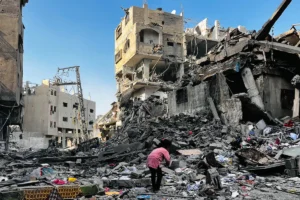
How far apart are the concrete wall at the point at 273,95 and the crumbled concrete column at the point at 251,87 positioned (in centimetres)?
50

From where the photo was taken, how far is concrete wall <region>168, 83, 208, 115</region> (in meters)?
18.0

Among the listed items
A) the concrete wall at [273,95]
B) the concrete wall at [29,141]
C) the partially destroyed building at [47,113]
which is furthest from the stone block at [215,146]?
the partially destroyed building at [47,113]

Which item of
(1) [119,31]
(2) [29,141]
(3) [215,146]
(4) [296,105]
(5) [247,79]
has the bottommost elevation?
(2) [29,141]

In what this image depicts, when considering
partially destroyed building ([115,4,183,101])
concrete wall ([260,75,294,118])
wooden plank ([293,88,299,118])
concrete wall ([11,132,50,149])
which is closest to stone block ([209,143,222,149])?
concrete wall ([260,75,294,118])

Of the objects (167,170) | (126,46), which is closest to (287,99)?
(167,170)

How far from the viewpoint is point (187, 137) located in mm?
15070

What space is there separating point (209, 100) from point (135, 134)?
4.74m

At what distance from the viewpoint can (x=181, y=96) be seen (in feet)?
67.5

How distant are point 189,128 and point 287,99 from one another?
20.2 ft

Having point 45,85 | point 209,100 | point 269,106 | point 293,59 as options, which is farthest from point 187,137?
point 45,85

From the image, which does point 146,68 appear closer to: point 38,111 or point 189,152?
point 189,152

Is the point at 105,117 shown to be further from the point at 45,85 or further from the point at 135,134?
the point at 135,134

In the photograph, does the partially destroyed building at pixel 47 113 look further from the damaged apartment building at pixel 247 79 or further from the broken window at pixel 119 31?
the damaged apartment building at pixel 247 79

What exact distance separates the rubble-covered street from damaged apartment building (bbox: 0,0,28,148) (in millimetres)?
288
